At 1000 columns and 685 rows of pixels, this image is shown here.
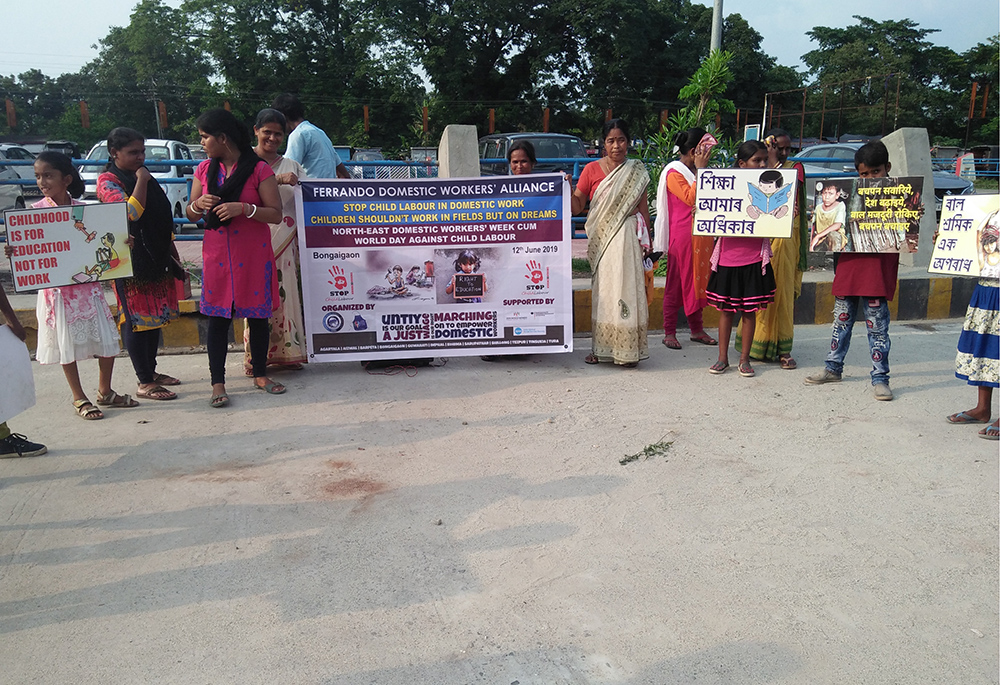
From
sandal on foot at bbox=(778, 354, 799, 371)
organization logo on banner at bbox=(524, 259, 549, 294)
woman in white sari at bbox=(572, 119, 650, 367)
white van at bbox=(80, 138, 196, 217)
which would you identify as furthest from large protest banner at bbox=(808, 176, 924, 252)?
white van at bbox=(80, 138, 196, 217)

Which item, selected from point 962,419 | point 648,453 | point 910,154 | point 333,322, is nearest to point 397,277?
point 333,322

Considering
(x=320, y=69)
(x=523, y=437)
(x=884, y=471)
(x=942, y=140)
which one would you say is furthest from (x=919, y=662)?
(x=942, y=140)

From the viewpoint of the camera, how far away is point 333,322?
538cm

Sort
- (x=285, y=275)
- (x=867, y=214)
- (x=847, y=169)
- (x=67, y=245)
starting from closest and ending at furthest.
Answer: (x=67, y=245) < (x=867, y=214) < (x=285, y=275) < (x=847, y=169)

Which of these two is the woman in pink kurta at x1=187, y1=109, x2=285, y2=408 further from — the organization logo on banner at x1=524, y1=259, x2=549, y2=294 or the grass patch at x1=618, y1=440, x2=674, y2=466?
the grass patch at x1=618, y1=440, x2=674, y2=466

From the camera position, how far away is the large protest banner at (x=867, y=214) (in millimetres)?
4734

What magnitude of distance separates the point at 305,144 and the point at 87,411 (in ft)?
7.84

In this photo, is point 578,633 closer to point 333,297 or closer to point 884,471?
point 884,471

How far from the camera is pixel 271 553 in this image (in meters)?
3.02

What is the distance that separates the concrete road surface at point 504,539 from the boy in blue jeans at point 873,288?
25 cm

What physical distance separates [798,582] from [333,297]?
3.64 meters

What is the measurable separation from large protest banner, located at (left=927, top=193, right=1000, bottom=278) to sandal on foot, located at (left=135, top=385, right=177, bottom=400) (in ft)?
15.3

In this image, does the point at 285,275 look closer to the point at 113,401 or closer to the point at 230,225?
the point at 230,225

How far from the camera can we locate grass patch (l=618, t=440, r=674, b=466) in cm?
393
